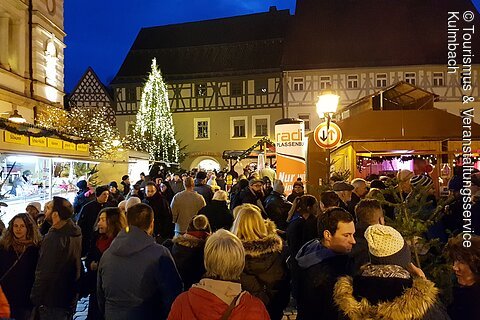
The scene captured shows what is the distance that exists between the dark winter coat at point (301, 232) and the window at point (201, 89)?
34116 mm

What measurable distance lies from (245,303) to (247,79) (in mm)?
36266

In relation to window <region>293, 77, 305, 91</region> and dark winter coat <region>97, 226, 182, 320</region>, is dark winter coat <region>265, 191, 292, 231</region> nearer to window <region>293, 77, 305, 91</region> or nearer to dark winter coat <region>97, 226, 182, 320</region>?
dark winter coat <region>97, 226, 182, 320</region>

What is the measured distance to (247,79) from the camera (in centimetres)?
3828

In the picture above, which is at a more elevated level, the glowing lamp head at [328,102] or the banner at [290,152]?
the glowing lamp head at [328,102]

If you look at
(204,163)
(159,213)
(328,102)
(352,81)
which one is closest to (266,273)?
(159,213)

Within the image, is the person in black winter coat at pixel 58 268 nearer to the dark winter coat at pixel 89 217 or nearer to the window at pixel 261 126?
the dark winter coat at pixel 89 217

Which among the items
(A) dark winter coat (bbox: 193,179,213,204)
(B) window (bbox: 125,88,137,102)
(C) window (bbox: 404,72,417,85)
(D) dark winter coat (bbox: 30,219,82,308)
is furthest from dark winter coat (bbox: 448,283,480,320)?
(B) window (bbox: 125,88,137,102)

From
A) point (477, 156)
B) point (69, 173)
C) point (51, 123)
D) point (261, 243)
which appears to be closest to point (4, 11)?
point (51, 123)

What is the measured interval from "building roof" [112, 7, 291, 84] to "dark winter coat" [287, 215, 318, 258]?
32393mm

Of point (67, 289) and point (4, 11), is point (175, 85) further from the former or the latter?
point (67, 289)

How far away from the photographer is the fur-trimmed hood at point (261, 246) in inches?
160

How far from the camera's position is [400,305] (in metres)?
2.52

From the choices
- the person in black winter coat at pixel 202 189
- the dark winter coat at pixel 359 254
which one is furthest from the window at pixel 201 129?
the dark winter coat at pixel 359 254

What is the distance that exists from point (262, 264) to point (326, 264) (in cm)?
71
